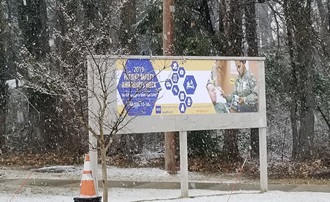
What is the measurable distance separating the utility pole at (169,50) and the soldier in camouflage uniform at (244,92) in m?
4.07

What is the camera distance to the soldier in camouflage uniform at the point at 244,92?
11.8 metres

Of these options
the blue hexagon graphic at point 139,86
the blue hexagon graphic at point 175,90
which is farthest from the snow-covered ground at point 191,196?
the blue hexagon graphic at point 175,90

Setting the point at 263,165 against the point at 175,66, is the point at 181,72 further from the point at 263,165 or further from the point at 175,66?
the point at 263,165

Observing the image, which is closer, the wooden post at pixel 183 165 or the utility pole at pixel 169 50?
the wooden post at pixel 183 165

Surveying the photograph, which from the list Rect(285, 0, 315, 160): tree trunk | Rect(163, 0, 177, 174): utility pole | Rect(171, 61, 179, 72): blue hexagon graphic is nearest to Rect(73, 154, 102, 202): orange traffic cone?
Rect(171, 61, 179, 72): blue hexagon graphic

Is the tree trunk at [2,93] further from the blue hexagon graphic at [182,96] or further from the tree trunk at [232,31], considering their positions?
the blue hexagon graphic at [182,96]

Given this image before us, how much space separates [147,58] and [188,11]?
1004 centimetres

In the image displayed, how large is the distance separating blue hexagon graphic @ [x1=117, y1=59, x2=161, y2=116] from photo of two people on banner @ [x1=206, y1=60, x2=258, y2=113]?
130 centimetres

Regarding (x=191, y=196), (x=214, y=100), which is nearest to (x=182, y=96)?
(x=214, y=100)

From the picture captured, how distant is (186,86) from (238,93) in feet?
4.12

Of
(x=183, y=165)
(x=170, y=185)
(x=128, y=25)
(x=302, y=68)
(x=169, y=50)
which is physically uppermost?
(x=128, y=25)

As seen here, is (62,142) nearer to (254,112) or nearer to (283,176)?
(283,176)

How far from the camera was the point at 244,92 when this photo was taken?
12.0 m

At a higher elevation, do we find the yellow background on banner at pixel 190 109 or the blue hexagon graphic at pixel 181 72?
the blue hexagon graphic at pixel 181 72
